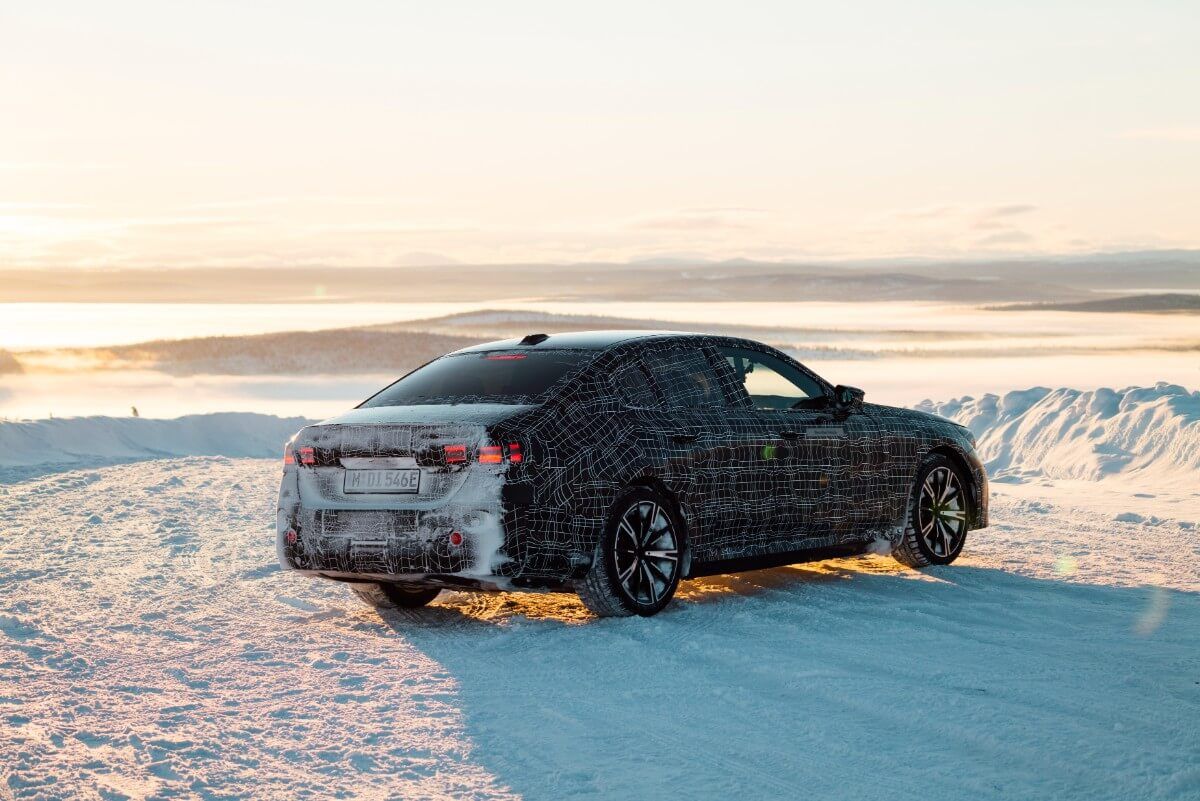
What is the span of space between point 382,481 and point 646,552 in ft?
4.72

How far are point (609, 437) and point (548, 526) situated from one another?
2.16 ft

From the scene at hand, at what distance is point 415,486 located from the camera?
25.9 ft

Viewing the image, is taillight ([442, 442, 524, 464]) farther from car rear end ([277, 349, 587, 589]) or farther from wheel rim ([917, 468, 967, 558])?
wheel rim ([917, 468, 967, 558])

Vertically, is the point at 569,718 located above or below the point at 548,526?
below

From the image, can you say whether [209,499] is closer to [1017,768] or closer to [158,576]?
[158,576]

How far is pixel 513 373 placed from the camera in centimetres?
862

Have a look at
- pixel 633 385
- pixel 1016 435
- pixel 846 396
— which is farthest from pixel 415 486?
pixel 1016 435

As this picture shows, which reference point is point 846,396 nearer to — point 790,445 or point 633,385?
point 790,445

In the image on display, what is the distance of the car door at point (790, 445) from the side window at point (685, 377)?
0.56 feet

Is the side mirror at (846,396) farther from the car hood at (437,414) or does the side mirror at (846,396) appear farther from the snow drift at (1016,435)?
the snow drift at (1016,435)

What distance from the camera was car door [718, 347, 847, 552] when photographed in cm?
917

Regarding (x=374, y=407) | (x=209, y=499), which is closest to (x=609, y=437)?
(x=374, y=407)

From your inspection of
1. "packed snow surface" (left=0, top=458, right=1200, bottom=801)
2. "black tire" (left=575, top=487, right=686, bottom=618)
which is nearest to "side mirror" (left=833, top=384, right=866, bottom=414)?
"packed snow surface" (left=0, top=458, right=1200, bottom=801)

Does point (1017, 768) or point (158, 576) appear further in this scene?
point (158, 576)
